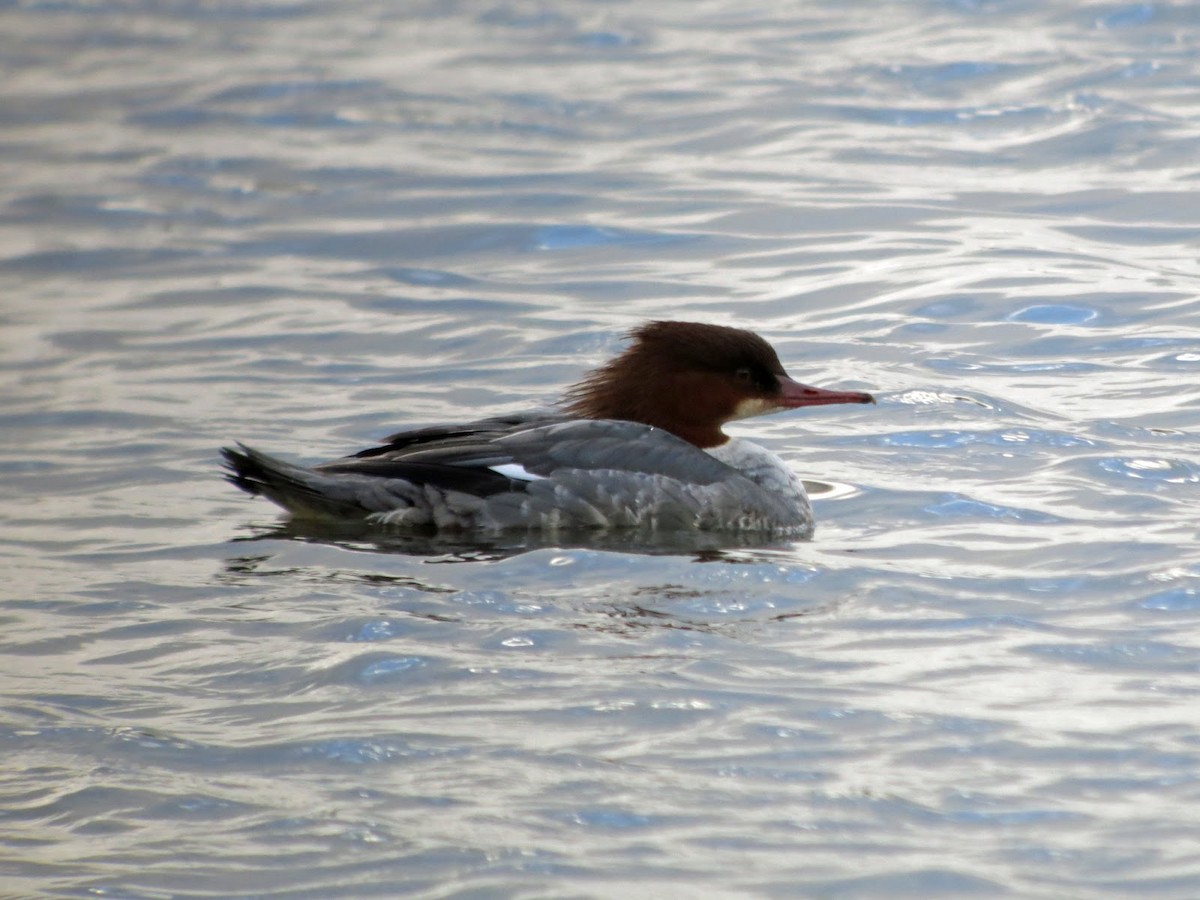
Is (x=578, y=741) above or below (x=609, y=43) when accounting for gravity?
below

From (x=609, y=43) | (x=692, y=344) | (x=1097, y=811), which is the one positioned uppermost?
(x=609, y=43)

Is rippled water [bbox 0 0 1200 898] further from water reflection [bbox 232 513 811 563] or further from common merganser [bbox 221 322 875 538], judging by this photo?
common merganser [bbox 221 322 875 538]

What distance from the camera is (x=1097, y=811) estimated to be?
5125 millimetres

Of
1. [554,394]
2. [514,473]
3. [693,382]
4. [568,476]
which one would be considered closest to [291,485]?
[514,473]

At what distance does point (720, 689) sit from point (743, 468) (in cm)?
240

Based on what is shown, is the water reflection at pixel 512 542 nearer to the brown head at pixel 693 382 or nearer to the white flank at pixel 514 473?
the white flank at pixel 514 473

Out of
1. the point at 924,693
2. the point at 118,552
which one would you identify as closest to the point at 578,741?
the point at 924,693

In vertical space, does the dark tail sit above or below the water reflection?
above

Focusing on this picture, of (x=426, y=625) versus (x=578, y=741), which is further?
(x=426, y=625)

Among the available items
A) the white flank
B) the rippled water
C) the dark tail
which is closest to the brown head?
the rippled water

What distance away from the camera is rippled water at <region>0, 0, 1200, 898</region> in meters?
5.16

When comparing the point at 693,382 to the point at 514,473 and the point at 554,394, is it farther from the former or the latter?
the point at 554,394

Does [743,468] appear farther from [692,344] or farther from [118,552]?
[118,552]

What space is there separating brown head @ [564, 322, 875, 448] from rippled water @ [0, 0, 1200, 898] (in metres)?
0.55
